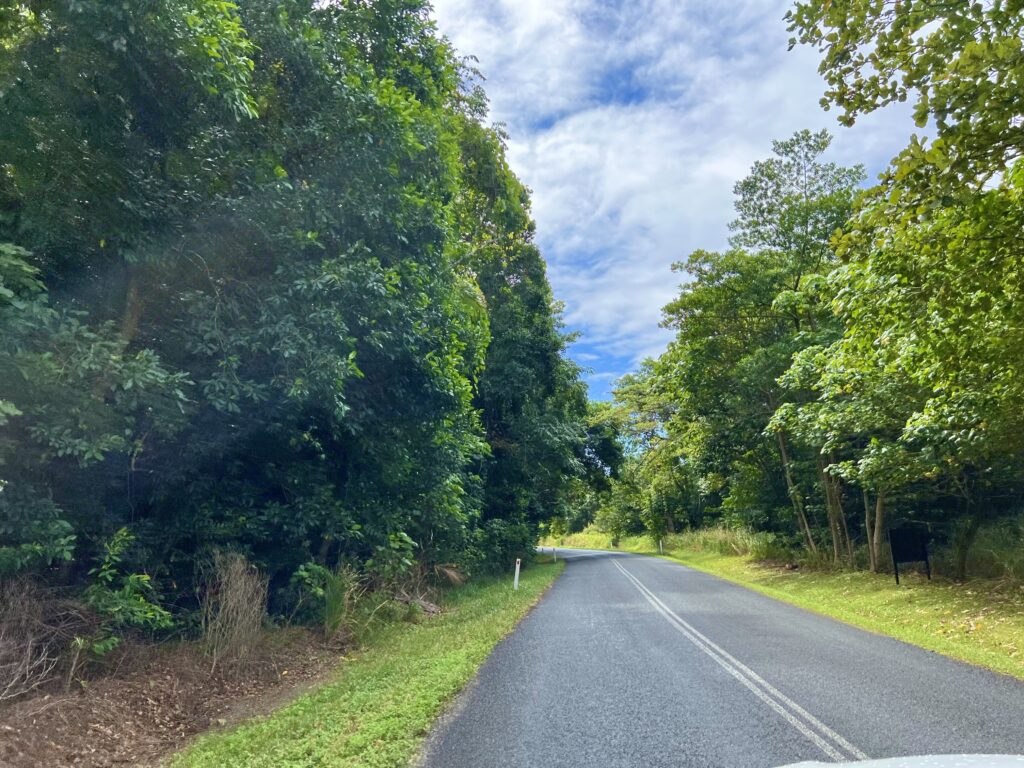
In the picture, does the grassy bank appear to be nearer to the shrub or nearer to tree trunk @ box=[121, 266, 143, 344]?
the shrub

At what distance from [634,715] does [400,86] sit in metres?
9.35

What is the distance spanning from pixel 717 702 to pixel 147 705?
5.39 m

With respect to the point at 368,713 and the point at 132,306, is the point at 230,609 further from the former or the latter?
the point at 132,306

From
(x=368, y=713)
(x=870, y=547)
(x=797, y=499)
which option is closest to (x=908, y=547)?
(x=870, y=547)

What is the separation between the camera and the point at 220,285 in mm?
7535

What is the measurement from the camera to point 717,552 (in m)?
31.4

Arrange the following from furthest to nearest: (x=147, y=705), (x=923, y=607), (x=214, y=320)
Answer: (x=923, y=607) < (x=214, y=320) < (x=147, y=705)

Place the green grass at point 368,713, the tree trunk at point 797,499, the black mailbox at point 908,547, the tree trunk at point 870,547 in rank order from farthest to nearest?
1. the tree trunk at point 797,499
2. the tree trunk at point 870,547
3. the black mailbox at point 908,547
4. the green grass at point 368,713

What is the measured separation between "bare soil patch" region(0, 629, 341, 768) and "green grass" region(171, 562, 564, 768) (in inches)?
19.0

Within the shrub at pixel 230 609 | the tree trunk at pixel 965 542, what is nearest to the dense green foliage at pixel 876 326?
the tree trunk at pixel 965 542

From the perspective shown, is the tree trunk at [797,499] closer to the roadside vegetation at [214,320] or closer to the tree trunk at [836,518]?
the tree trunk at [836,518]

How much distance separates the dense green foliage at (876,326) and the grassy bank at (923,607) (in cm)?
149

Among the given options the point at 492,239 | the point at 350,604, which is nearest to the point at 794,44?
the point at 350,604

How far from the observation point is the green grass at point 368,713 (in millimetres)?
4781
